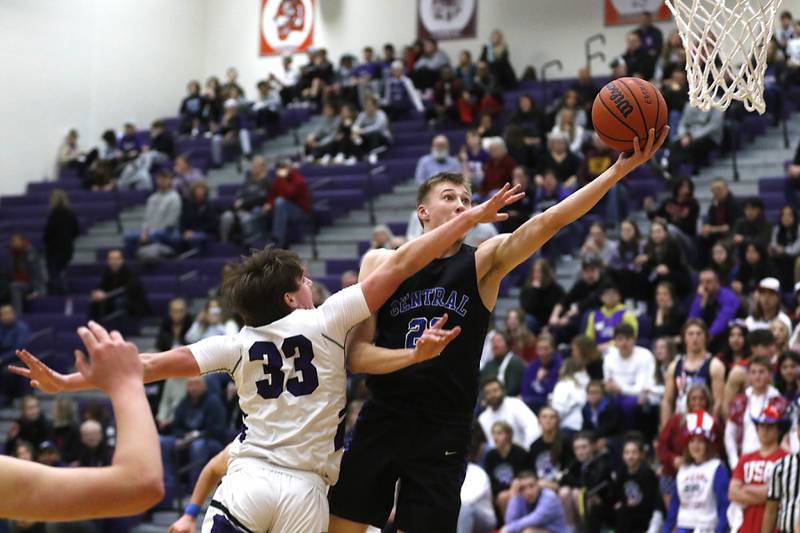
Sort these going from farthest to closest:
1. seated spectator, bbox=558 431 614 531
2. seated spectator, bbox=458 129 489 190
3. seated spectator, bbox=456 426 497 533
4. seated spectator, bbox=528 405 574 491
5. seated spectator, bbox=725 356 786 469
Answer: seated spectator, bbox=458 129 489 190 → seated spectator, bbox=528 405 574 491 → seated spectator, bbox=456 426 497 533 → seated spectator, bbox=558 431 614 531 → seated spectator, bbox=725 356 786 469

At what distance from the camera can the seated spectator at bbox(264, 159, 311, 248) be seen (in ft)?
55.8

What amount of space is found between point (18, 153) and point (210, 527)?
18257mm

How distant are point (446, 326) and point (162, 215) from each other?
13294mm

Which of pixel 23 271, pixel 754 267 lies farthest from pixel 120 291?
pixel 754 267

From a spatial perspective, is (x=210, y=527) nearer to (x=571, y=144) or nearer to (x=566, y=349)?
(x=566, y=349)

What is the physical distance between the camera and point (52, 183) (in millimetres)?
21578

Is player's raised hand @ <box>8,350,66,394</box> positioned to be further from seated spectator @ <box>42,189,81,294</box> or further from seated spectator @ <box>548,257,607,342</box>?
seated spectator @ <box>42,189,81,294</box>

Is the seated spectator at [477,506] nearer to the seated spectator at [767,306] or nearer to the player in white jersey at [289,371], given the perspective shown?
the seated spectator at [767,306]

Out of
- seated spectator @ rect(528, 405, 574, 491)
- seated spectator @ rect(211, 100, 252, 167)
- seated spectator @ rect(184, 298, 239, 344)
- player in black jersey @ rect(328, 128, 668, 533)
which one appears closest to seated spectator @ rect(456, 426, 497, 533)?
seated spectator @ rect(528, 405, 574, 491)

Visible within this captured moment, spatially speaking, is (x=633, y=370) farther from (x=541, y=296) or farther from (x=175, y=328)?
(x=175, y=328)

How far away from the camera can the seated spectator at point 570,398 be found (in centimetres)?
1109

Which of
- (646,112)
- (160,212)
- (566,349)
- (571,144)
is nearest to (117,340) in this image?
(646,112)

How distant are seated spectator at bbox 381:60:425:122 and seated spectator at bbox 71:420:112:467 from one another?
8.95 meters

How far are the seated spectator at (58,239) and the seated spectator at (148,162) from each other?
2164 mm
